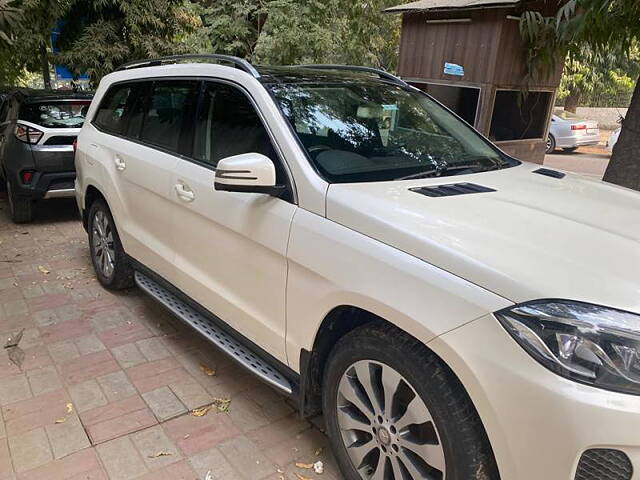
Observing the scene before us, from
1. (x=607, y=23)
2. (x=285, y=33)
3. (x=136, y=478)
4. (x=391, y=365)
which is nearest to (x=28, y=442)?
(x=136, y=478)

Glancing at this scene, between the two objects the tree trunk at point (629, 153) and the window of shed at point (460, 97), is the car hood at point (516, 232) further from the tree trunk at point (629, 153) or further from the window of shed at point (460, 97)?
the window of shed at point (460, 97)

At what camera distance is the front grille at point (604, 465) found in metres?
1.45

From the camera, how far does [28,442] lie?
8.55ft

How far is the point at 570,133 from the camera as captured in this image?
15617 mm

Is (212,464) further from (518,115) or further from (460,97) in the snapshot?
(518,115)

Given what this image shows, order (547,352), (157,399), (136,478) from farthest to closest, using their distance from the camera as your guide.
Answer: (157,399) → (136,478) → (547,352)

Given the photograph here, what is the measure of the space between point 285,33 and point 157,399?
789 centimetres

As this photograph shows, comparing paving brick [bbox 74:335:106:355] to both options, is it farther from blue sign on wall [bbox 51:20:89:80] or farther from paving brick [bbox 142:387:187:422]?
blue sign on wall [bbox 51:20:89:80]

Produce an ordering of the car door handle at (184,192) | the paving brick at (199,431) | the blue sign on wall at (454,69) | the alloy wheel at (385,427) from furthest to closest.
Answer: the blue sign on wall at (454,69) < the car door handle at (184,192) < the paving brick at (199,431) < the alloy wheel at (385,427)

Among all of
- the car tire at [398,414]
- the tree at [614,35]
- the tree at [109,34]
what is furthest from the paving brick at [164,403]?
the tree at [109,34]

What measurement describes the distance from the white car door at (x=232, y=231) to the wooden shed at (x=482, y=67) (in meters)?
4.24

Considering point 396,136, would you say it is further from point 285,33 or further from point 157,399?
point 285,33

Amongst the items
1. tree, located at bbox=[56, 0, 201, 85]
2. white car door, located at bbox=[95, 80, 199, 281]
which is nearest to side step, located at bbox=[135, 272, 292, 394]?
white car door, located at bbox=[95, 80, 199, 281]

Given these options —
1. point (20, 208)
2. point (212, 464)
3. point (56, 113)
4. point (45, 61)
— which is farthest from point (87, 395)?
point (45, 61)
